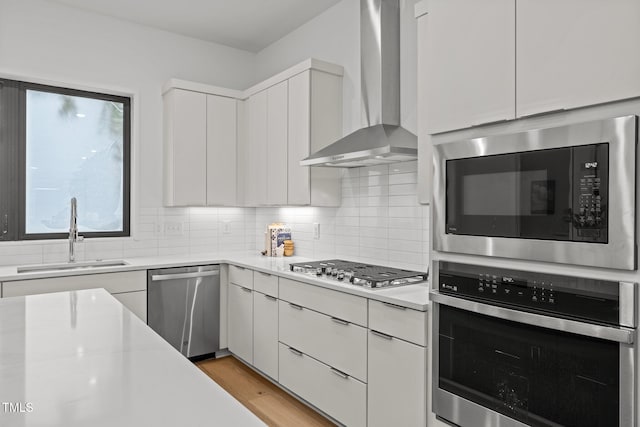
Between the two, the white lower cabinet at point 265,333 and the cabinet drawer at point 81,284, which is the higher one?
the cabinet drawer at point 81,284

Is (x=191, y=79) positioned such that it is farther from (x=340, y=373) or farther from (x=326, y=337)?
(x=340, y=373)

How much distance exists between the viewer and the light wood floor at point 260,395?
8.96 ft

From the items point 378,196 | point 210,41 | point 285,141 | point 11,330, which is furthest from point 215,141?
point 11,330

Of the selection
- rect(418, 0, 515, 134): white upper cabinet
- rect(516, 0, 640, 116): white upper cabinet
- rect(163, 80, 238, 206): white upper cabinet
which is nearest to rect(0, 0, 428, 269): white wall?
rect(163, 80, 238, 206): white upper cabinet

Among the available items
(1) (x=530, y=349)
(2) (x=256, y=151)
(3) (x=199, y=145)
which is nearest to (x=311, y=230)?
(2) (x=256, y=151)

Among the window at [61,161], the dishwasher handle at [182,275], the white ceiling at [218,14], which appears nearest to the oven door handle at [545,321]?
the dishwasher handle at [182,275]

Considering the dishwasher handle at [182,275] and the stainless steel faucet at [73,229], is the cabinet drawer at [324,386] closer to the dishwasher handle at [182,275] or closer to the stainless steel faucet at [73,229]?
the dishwasher handle at [182,275]

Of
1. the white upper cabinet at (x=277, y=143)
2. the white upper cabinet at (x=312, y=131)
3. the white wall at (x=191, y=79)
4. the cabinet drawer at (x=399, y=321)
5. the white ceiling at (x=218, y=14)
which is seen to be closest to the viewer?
the cabinet drawer at (x=399, y=321)

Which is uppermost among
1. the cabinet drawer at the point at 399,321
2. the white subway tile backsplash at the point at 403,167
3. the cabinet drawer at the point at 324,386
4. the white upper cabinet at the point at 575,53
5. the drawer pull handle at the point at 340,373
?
the white upper cabinet at the point at 575,53

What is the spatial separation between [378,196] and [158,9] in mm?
2420

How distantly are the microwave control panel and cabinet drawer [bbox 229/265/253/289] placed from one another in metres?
2.45

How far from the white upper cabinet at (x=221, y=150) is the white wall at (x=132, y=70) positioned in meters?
0.35

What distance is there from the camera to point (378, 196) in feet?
10.4

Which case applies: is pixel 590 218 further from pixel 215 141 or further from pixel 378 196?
pixel 215 141
